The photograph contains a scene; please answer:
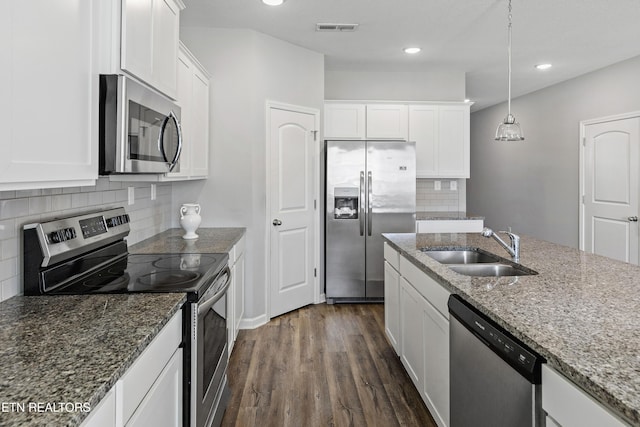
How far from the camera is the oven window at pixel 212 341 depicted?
1.82 m

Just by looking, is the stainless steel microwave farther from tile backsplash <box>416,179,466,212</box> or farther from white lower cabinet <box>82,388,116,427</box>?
tile backsplash <box>416,179,466,212</box>

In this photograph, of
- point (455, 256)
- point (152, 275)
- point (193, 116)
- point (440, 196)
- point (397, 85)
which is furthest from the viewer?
point (440, 196)

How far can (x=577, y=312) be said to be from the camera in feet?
4.37

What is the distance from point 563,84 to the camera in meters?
5.42

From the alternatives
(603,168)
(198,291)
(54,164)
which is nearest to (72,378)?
(54,164)

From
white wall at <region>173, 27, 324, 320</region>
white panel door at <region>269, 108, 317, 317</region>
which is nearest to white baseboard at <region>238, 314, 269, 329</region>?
white wall at <region>173, 27, 324, 320</region>

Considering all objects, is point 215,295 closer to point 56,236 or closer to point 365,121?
point 56,236

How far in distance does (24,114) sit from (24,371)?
2.15 ft

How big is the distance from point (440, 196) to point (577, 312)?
3.97 meters

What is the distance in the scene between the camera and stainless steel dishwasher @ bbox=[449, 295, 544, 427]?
3.77 feet

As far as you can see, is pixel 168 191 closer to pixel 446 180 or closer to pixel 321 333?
pixel 321 333

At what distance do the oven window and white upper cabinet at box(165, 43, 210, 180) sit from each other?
36.9 inches

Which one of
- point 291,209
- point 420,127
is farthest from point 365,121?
point 291,209

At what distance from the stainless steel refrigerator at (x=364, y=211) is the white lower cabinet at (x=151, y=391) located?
113 inches
